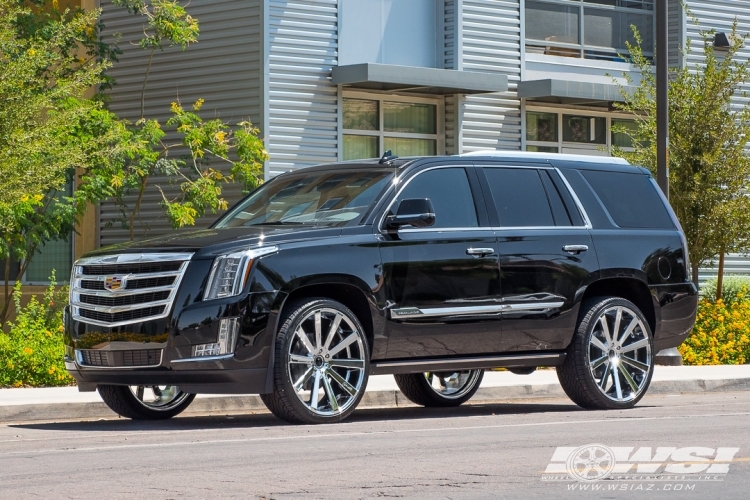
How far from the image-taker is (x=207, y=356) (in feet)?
32.9

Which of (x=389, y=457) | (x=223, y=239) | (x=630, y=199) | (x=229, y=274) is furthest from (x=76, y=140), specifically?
(x=389, y=457)

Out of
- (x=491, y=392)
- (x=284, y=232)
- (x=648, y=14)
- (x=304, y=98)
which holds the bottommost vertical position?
(x=491, y=392)

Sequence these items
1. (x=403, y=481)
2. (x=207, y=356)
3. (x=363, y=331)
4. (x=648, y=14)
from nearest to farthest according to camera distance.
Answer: (x=403, y=481) → (x=207, y=356) → (x=363, y=331) → (x=648, y=14)

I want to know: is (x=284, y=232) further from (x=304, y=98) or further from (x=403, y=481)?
(x=304, y=98)

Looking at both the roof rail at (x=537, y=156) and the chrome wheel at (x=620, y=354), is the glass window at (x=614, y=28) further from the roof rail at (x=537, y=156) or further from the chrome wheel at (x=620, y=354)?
the chrome wheel at (x=620, y=354)

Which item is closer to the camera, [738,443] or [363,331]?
[738,443]

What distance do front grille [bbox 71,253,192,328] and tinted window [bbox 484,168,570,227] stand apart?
2894mm

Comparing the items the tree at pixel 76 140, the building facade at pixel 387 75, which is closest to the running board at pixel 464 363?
the tree at pixel 76 140

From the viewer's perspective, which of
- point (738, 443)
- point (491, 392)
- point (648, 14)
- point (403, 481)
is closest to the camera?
point (403, 481)

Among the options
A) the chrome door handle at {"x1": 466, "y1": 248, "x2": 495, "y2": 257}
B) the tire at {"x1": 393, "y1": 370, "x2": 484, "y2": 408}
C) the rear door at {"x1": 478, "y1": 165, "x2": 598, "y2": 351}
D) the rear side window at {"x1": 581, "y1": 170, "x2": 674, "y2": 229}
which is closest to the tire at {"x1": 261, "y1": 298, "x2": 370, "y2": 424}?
the chrome door handle at {"x1": 466, "y1": 248, "x2": 495, "y2": 257}

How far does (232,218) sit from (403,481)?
15.6 feet

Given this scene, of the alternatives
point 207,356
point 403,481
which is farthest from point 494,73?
point 403,481

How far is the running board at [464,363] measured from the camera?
10.9 meters

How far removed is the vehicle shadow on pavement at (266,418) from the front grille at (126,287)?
0.90 m
